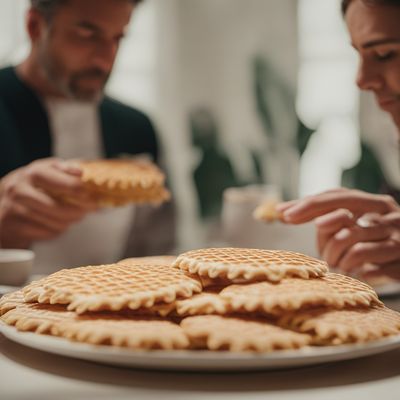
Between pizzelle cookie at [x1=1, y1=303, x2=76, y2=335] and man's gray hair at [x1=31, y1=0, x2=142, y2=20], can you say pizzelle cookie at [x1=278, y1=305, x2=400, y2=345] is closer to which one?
pizzelle cookie at [x1=1, y1=303, x2=76, y2=335]

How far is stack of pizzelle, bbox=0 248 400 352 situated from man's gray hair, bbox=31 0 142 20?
176 centimetres

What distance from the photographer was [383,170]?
328cm

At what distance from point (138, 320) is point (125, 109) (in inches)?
92.6

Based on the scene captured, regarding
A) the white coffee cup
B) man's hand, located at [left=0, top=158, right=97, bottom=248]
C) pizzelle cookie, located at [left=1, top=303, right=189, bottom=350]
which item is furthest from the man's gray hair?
pizzelle cookie, located at [left=1, top=303, right=189, bottom=350]

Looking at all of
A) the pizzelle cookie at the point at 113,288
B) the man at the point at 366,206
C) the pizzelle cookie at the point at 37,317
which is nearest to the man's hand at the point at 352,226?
the man at the point at 366,206

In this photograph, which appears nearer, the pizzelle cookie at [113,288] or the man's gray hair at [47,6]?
the pizzelle cookie at [113,288]

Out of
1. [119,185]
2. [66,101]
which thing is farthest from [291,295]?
[66,101]

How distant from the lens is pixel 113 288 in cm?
83

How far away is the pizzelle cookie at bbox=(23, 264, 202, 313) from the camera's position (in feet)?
2.60

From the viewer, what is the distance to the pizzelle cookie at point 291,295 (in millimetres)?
770

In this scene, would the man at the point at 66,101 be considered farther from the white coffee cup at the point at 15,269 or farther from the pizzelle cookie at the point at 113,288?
the pizzelle cookie at the point at 113,288

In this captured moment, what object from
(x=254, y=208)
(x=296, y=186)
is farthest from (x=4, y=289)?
(x=296, y=186)

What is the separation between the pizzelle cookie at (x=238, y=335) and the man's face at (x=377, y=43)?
1065 mm

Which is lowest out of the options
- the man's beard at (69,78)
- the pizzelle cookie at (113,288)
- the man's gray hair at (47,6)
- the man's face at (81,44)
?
the pizzelle cookie at (113,288)
